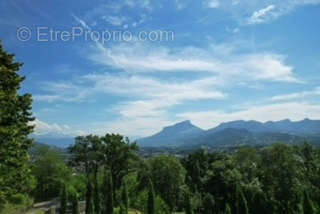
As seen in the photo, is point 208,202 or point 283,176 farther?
point 208,202

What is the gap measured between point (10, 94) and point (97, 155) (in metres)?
32.4

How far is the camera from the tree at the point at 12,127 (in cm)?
1167

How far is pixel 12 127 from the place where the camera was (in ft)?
40.1

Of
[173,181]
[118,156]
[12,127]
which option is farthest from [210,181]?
[12,127]

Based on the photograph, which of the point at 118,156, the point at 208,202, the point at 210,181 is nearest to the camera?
the point at 208,202

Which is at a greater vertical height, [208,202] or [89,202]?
[89,202]

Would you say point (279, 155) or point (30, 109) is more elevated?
point (30, 109)

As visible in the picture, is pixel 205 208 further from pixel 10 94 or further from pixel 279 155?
pixel 10 94

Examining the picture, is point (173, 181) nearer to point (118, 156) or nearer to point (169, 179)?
point (169, 179)

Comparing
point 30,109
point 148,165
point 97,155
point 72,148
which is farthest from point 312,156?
point 30,109

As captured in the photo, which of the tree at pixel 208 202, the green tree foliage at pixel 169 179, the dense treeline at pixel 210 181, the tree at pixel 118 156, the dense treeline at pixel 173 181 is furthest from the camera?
the tree at pixel 118 156

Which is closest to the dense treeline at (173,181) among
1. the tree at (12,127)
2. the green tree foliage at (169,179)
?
the green tree foliage at (169,179)

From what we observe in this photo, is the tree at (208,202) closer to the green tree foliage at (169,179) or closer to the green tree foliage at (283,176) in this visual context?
the green tree foliage at (169,179)

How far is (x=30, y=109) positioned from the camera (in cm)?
1422
